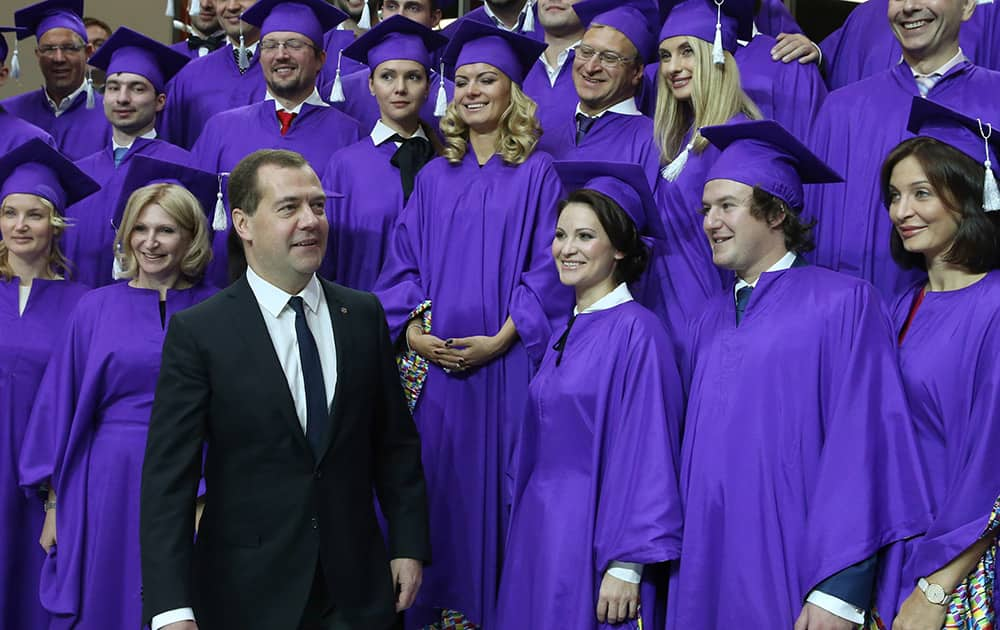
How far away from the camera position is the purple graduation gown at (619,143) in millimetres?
4613

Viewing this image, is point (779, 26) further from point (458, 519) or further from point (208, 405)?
point (208, 405)

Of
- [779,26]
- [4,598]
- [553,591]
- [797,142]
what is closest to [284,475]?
[553,591]

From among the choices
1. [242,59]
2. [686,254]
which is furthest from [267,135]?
[686,254]

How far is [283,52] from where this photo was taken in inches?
220

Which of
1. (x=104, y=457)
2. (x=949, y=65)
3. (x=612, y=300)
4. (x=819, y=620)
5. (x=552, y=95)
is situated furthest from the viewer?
(x=552, y=95)

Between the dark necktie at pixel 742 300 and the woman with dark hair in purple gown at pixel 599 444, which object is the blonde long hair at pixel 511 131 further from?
the dark necktie at pixel 742 300

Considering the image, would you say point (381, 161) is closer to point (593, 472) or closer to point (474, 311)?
point (474, 311)

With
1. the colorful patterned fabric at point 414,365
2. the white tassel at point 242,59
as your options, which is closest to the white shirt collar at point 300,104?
the white tassel at point 242,59

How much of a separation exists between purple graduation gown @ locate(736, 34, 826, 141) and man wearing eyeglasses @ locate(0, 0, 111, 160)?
337cm

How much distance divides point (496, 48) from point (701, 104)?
0.89m

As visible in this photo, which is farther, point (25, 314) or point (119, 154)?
point (119, 154)

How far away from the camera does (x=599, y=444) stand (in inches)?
148

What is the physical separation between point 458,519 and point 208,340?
4.69 ft

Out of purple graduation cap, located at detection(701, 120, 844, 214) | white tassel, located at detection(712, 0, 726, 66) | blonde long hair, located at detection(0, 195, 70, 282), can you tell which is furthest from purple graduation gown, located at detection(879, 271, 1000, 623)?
blonde long hair, located at detection(0, 195, 70, 282)
